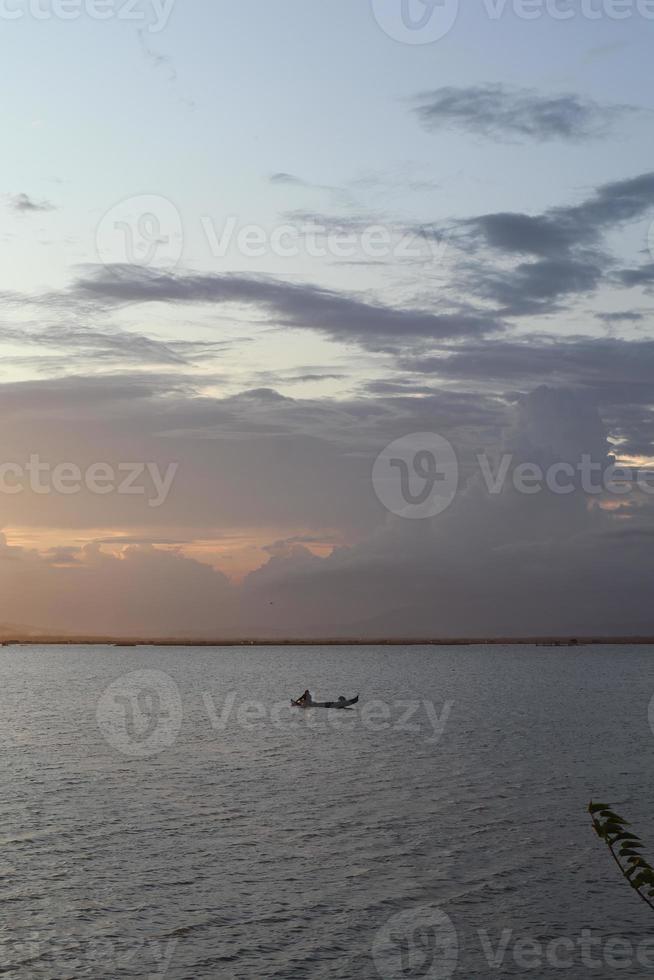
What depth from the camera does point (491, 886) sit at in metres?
44.0

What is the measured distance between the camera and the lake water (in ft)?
116

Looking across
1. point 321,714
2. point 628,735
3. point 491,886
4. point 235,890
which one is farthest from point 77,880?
point 321,714

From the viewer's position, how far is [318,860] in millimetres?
48188

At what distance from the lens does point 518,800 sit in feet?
218

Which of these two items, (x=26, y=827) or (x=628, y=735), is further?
(x=628, y=735)

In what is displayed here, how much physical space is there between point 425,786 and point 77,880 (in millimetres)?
33025

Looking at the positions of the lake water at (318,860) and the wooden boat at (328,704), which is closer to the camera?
the lake water at (318,860)

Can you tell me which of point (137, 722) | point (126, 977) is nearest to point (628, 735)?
point (137, 722)

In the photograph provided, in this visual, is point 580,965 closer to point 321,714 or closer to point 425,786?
point 425,786

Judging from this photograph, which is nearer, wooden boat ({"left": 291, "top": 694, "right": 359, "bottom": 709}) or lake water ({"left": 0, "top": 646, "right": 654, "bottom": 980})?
lake water ({"left": 0, "top": 646, "right": 654, "bottom": 980})

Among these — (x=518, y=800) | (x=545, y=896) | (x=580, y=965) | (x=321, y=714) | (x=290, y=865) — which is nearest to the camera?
(x=580, y=965)

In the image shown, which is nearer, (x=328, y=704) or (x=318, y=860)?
(x=318, y=860)

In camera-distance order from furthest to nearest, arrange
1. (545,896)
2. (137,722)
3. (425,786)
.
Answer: (137,722), (425,786), (545,896)

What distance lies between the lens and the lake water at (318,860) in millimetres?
35438
